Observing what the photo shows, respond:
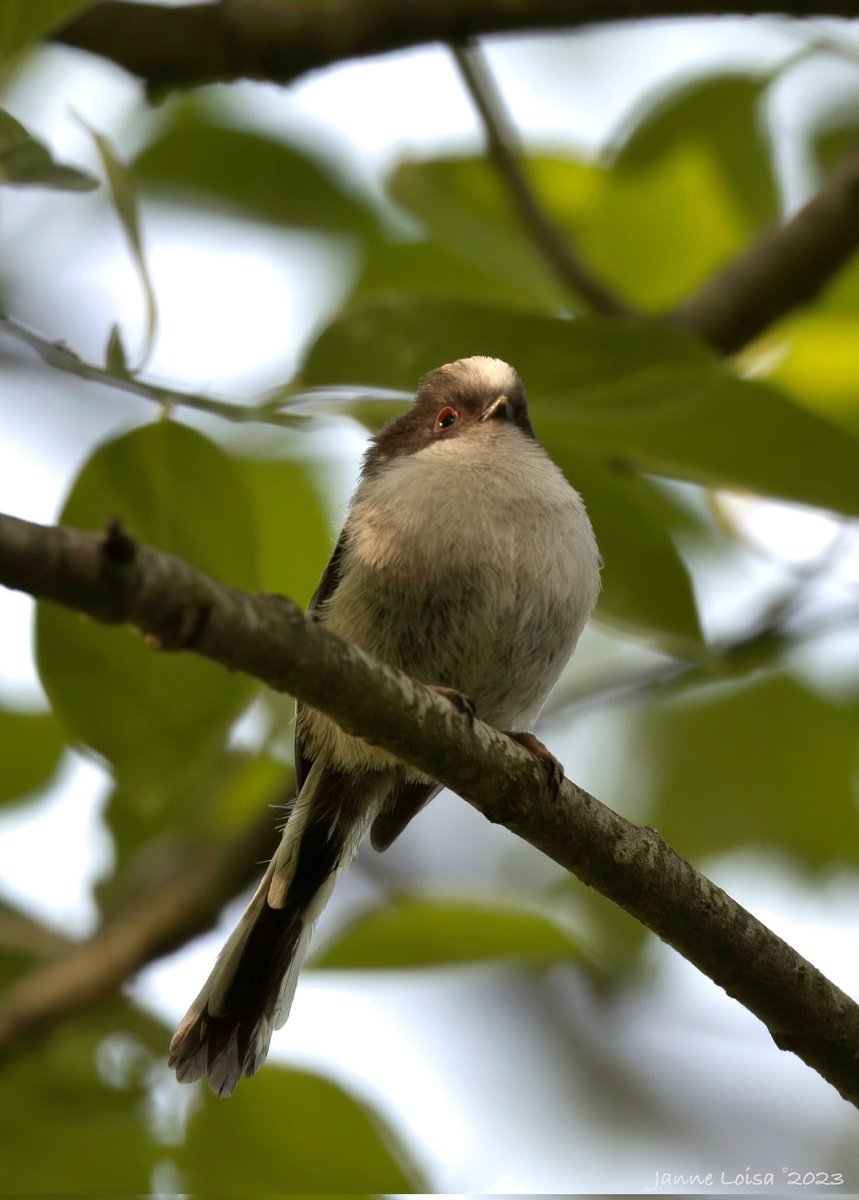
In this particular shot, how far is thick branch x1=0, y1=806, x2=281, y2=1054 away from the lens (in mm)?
3664

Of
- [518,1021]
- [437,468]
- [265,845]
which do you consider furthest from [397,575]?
[518,1021]

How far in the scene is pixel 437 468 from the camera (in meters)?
3.53

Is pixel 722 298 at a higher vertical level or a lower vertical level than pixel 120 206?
higher

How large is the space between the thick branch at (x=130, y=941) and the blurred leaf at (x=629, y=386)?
1656mm

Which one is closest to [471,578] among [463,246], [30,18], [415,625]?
[415,625]

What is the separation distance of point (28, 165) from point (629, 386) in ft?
3.70

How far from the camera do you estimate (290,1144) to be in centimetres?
345

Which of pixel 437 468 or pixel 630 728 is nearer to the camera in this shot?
pixel 437 468

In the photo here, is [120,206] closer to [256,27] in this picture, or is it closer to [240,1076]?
[256,27]

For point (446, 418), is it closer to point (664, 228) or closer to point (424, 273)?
point (424, 273)

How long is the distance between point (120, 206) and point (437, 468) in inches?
48.1

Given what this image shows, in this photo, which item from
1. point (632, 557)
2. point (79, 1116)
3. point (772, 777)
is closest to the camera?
point (632, 557)

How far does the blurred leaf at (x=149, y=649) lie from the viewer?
2.75m

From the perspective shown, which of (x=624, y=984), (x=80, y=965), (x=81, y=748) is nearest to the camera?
(x=81, y=748)
